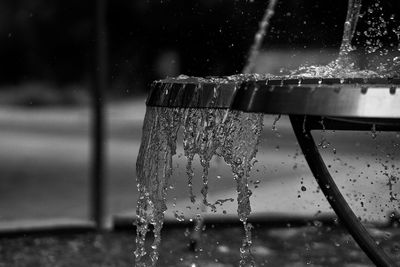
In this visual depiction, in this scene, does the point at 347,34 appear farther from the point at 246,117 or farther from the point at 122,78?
the point at 122,78

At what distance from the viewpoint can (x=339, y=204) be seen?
7.54 ft

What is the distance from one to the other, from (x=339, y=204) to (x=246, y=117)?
346 mm

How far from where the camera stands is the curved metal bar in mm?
2266

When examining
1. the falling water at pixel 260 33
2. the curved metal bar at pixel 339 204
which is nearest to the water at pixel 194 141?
the curved metal bar at pixel 339 204

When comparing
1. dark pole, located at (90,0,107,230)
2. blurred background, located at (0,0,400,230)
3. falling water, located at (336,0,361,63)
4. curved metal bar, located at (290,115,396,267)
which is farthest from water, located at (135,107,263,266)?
dark pole, located at (90,0,107,230)

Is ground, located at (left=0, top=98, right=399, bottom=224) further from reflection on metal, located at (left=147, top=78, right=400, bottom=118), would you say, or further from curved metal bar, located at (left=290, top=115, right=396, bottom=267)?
reflection on metal, located at (left=147, top=78, right=400, bottom=118)

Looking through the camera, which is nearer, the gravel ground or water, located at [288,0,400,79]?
the gravel ground

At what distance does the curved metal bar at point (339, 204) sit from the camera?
2.27 m

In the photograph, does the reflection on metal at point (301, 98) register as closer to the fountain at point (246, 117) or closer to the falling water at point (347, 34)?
the fountain at point (246, 117)

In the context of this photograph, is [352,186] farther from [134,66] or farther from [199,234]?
[134,66]

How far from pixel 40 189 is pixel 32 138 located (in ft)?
16.5

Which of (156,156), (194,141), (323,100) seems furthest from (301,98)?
(156,156)

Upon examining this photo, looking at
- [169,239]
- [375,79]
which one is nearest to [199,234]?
[169,239]

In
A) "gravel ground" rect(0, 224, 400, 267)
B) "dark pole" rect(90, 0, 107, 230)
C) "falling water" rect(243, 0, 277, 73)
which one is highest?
"falling water" rect(243, 0, 277, 73)
